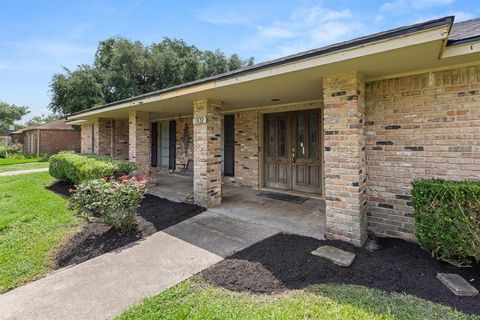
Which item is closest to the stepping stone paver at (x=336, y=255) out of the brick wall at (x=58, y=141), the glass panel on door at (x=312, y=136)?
the glass panel on door at (x=312, y=136)

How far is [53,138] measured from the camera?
72.3ft

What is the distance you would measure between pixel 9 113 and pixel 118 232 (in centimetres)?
3758

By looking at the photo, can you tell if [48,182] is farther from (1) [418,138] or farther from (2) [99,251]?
(1) [418,138]

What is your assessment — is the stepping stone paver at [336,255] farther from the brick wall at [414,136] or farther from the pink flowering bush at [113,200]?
the pink flowering bush at [113,200]

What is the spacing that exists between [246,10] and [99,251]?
567 centimetres

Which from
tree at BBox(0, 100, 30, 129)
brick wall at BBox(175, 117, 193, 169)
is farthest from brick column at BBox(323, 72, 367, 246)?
tree at BBox(0, 100, 30, 129)

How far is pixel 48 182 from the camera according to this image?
9203 mm

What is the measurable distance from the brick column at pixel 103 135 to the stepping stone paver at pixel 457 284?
35.8 feet

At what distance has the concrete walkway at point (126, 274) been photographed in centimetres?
246

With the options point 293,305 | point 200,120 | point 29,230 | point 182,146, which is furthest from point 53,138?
point 293,305

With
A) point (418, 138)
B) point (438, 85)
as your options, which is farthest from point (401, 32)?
point (418, 138)

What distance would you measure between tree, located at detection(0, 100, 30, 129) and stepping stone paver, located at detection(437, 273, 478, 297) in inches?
1628

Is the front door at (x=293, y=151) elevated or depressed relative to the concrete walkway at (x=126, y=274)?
elevated

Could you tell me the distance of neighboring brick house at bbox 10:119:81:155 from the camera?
21547mm
